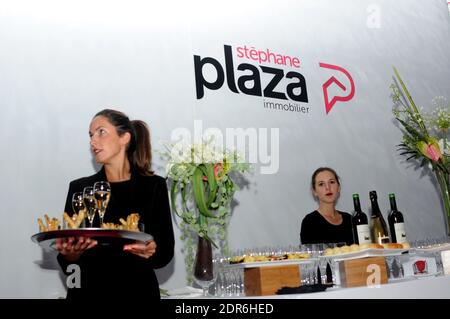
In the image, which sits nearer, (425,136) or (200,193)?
(200,193)

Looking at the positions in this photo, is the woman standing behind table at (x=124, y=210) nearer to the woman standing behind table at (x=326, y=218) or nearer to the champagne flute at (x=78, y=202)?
the champagne flute at (x=78, y=202)

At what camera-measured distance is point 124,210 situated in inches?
111

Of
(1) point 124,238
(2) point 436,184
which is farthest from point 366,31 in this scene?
(1) point 124,238

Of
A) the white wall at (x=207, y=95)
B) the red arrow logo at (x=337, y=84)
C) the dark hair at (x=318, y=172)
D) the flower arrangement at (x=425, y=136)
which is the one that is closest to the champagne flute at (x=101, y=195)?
the white wall at (x=207, y=95)

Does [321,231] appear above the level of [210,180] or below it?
below

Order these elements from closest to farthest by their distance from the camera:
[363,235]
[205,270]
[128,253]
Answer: [205,270] < [128,253] < [363,235]

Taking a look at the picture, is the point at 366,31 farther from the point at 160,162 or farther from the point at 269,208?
the point at 160,162

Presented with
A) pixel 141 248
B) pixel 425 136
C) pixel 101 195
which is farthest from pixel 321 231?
pixel 101 195

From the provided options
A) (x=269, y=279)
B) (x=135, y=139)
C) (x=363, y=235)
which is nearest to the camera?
(x=269, y=279)

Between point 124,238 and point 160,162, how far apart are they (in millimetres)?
1092

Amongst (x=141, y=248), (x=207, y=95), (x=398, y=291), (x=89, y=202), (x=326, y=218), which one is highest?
(x=207, y=95)

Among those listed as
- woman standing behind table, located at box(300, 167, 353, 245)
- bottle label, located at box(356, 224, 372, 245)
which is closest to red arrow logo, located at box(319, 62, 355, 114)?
woman standing behind table, located at box(300, 167, 353, 245)

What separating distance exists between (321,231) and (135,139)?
1492 millimetres

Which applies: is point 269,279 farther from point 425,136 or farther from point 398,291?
point 425,136
